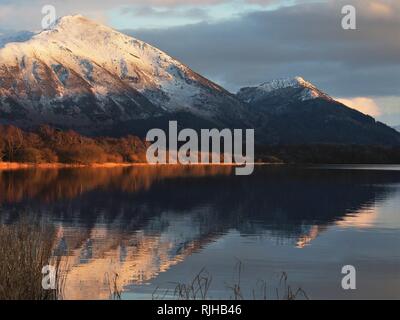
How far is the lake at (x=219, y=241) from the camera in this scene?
86.3 ft

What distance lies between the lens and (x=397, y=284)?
2705 cm

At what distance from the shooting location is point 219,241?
4006 centimetres

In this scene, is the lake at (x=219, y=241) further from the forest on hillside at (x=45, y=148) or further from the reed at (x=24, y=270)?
the forest on hillside at (x=45, y=148)

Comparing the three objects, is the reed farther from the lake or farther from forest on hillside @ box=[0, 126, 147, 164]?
forest on hillside @ box=[0, 126, 147, 164]

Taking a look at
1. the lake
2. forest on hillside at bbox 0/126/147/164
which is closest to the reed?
the lake

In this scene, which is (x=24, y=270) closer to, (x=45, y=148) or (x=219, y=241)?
(x=219, y=241)

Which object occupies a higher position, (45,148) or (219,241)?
(45,148)

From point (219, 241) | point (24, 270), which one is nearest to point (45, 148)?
point (219, 241)

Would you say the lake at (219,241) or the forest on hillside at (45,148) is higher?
the forest on hillside at (45,148)

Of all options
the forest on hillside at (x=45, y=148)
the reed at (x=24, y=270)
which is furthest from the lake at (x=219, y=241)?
the forest on hillside at (x=45, y=148)

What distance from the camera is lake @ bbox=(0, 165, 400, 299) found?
26.3 metres
